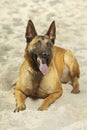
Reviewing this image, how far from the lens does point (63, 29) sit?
9.21 meters

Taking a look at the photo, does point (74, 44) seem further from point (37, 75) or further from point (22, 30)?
point (37, 75)

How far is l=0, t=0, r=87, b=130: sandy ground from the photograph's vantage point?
19.4ft

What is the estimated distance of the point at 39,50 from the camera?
640 cm

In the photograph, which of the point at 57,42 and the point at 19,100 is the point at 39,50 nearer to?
the point at 19,100

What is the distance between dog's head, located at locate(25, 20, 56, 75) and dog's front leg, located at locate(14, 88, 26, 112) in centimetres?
39

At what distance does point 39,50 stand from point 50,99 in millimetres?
656

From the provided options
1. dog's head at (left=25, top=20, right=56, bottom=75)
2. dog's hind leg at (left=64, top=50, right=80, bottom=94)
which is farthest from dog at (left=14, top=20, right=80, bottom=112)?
dog's hind leg at (left=64, top=50, right=80, bottom=94)

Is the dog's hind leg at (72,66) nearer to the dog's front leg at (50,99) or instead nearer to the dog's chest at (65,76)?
the dog's chest at (65,76)

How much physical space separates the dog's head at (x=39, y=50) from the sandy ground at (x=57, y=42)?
49 centimetres

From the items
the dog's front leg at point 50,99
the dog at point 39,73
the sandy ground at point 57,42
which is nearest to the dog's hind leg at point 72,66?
the sandy ground at point 57,42

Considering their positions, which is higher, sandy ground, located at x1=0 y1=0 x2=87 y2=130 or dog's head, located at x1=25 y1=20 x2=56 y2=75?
dog's head, located at x1=25 y1=20 x2=56 y2=75

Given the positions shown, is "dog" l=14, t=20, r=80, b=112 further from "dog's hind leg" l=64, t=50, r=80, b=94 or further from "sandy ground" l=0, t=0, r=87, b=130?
"dog's hind leg" l=64, t=50, r=80, b=94

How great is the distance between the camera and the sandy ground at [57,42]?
5918 mm

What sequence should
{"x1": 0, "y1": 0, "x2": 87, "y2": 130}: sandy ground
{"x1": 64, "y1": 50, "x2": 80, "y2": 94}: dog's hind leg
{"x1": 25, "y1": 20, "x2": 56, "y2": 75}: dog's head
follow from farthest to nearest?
1. {"x1": 64, "y1": 50, "x2": 80, "y2": 94}: dog's hind leg
2. {"x1": 25, "y1": 20, "x2": 56, "y2": 75}: dog's head
3. {"x1": 0, "y1": 0, "x2": 87, "y2": 130}: sandy ground
